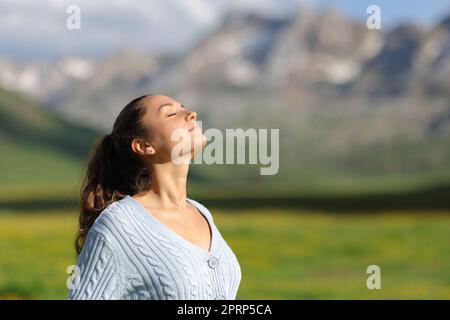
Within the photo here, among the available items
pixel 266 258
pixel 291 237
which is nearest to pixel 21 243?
pixel 266 258

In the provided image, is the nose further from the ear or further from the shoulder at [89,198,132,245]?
the shoulder at [89,198,132,245]

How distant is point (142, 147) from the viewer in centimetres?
400

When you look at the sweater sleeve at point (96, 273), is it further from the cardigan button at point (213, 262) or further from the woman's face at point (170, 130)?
the woman's face at point (170, 130)

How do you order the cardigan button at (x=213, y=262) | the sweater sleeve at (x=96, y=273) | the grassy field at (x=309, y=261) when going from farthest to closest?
1. the grassy field at (x=309, y=261)
2. the cardigan button at (x=213, y=262)
3. the sweater sleeve at (x=96, y=273)

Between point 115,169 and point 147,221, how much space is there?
0.51 meters

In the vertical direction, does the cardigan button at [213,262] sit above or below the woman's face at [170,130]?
below

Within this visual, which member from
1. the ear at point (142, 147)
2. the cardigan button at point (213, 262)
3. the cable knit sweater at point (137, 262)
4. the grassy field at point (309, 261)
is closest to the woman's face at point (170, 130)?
the ear at point (142, 147)

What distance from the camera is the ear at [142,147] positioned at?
3979 millimetres

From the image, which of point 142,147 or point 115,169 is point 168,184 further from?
point 115,169

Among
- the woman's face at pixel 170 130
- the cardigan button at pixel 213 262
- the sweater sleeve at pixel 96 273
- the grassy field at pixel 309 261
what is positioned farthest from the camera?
the grassy field at pixel 309 261

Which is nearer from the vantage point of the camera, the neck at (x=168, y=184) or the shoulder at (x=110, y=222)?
the shoulder at (x=110, y=222)

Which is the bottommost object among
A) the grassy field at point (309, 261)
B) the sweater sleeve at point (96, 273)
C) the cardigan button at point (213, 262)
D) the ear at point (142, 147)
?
the sweater sleeve at point (96, 273)

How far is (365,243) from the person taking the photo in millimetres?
40688

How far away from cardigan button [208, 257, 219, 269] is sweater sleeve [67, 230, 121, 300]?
18.0 inches
